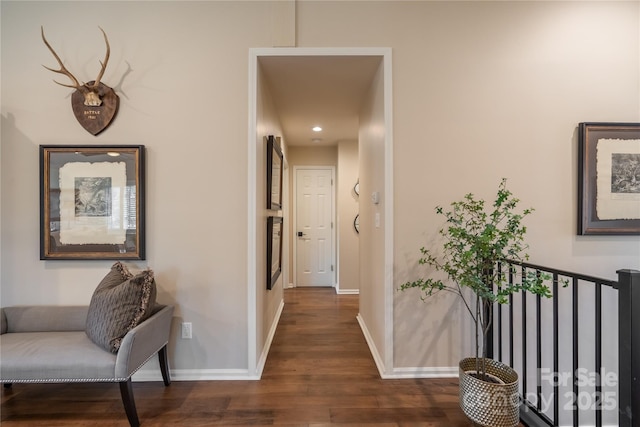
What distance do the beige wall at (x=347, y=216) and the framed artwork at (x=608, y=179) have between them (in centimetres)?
282

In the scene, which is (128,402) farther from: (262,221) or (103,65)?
(103,65)

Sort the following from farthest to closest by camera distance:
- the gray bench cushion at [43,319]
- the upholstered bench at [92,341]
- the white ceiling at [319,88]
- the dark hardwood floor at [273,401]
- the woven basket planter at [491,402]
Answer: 1. the white ceiling at [319,88]
2. the gray bench cushion at [43,319]
3. the dark hardwood floor at [273,401]
4. the upholstered bench at [92,341]
5. the woven basket planter at [491,402]

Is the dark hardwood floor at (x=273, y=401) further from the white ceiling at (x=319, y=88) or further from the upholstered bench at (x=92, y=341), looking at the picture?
the white ceiling at (x=319, y=88)

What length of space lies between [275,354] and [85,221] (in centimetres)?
176

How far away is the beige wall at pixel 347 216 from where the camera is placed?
182 inches

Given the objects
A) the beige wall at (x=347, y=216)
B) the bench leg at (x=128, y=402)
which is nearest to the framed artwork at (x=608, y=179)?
the beige wall at (x=347, y=216)

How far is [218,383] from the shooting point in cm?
211

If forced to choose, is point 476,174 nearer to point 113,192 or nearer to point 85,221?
point 113,192

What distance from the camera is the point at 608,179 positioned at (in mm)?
2158

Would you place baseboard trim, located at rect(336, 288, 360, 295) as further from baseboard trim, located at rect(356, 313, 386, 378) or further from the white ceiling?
the white ceiling

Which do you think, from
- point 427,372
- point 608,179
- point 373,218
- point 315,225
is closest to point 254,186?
point 373,218

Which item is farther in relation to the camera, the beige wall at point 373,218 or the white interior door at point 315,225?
the white interior door at point 315,225

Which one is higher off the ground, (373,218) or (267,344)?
(373,218)

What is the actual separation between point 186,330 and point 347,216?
2.98 meters
